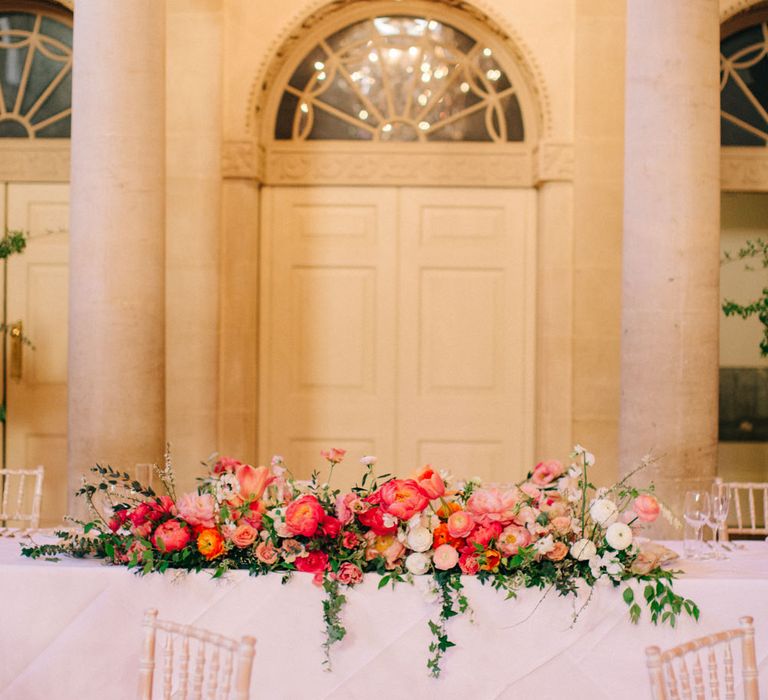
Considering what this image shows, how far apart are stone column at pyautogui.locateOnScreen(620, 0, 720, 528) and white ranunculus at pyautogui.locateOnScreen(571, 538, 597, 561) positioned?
2.10 metres

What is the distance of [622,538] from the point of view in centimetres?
292

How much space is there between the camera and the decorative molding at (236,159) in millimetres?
6641

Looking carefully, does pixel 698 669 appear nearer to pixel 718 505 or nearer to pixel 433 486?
pixel 433 486

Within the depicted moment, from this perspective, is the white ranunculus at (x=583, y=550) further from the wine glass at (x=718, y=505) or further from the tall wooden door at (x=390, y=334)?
the tall wooden door at (x=390, y=334)

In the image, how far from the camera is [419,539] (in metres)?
2.92

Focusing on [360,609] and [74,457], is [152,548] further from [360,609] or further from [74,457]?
[74,457]

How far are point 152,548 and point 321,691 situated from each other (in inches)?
26.7

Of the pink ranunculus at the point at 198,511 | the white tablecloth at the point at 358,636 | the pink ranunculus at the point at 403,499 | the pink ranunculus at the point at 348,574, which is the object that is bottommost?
the white tablecloth at the point at 358,636

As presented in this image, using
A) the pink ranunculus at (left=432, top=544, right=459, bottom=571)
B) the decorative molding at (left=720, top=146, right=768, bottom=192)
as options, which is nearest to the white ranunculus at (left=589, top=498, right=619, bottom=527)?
the pink ranunculus at (left=432, top=544, right=459, bottom=571)

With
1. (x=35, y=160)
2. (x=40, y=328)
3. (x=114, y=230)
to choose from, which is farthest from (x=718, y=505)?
(x=35, y=160)

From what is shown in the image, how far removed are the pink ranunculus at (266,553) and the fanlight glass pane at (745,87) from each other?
17.0 ft

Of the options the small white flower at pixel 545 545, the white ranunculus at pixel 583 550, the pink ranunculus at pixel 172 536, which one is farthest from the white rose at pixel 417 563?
the pink ranunculus at pixel 172 536

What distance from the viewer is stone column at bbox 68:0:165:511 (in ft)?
16.6

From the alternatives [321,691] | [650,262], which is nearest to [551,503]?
[321,691]
